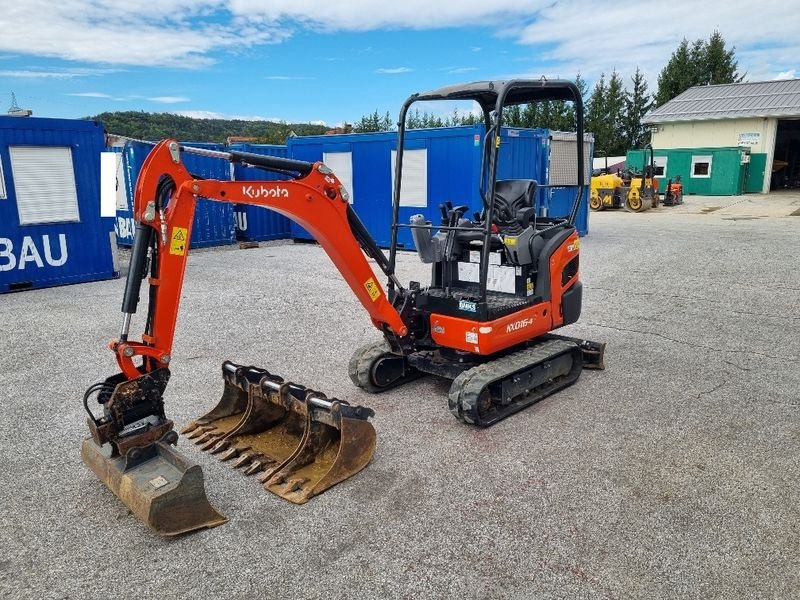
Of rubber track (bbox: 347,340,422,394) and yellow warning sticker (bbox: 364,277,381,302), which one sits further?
rubber track (bbox: 347,340,422,394)

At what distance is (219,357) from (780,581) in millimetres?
5591

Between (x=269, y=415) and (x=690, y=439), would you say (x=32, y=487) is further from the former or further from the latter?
(x=690, y=439)

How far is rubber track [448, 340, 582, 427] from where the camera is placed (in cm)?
492

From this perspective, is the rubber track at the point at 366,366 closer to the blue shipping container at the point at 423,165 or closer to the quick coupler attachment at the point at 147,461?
the quick coupler attachment at the point at 147,461

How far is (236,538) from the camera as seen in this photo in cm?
364

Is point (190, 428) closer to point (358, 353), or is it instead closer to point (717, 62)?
point (358, 353)

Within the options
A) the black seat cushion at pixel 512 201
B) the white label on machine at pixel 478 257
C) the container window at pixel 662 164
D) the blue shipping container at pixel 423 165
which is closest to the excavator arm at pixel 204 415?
the white label on machine at pixel 478 257

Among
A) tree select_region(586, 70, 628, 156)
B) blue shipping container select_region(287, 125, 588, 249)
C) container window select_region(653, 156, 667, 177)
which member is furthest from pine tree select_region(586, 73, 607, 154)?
blue shipping container select_region(287, 125, 588, 249)

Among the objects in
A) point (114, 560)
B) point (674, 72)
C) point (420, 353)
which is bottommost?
point (114, 560)

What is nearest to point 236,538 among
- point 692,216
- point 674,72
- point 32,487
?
point 32,487

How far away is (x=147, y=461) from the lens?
3875 millimetres

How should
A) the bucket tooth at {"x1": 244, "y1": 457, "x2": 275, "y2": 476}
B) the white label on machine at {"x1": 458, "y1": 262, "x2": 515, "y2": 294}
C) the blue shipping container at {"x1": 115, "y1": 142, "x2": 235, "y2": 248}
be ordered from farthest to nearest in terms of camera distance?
the blue shipping container at {"x1": 115, "y1": 142, "x2": 235, "y2": 248}, the white label on machine at {"x1": 458, "y1": 262, "x2": 515, "y2": 294}, the bucket tooth at {"x1": 244, "y1": 457, "x2": 275, "y2": 476}

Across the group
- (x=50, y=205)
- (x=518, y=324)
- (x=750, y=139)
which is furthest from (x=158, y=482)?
(x=750, y=139)

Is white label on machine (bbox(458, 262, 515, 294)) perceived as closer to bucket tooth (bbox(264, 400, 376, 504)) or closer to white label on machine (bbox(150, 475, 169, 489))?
bucket tooth (bbox(264, 400, 376, 504))
